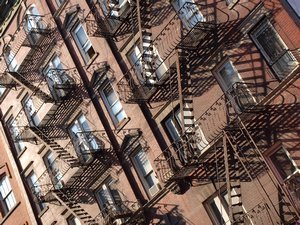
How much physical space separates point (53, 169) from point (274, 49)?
1449cm

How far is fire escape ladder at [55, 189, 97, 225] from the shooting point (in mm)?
24477

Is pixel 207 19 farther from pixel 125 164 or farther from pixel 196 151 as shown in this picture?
pixel 125 164

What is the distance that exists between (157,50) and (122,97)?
2707mm

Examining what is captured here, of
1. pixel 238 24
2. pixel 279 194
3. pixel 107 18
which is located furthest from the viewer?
pixel 107 18

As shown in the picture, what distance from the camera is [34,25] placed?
97.8ft

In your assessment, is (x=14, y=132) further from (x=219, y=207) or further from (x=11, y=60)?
(x=219, y=207)

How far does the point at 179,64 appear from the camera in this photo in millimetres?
20234

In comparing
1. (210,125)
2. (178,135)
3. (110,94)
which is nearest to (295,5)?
(210,125)

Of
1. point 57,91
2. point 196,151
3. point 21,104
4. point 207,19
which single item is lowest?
point 196,151

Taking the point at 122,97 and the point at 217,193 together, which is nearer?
the point at 217,193

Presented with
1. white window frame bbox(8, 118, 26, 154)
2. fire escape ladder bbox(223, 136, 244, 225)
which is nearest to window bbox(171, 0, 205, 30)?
fire escape ladder bbox(223, 136, 244, 225)

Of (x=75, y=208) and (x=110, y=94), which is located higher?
(x=110, y=94)

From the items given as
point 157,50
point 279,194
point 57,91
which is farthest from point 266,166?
point 57,91

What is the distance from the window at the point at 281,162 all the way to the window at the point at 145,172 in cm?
567
